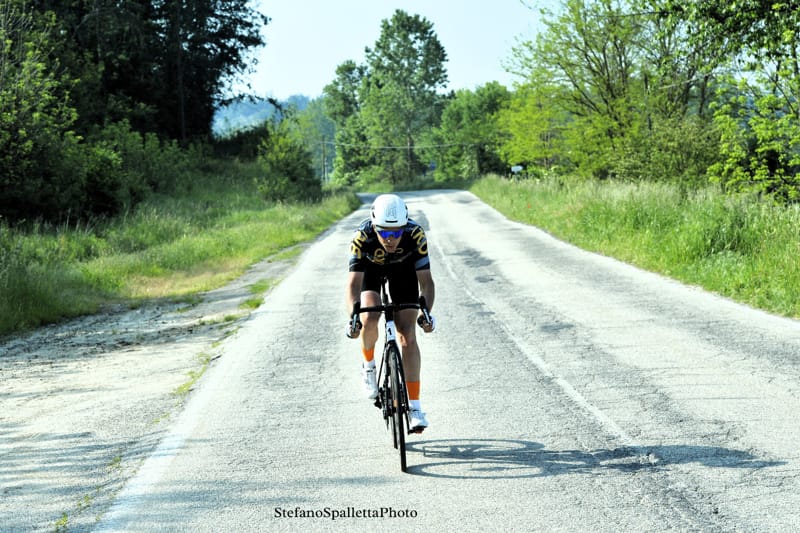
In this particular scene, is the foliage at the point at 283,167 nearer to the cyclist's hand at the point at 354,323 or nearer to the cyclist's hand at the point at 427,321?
the cyclist's hand at the point at 354,323

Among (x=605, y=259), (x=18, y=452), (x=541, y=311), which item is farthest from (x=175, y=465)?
(x=605, y=259)

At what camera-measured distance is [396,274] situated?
20.4ft

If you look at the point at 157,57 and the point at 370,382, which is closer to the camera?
the point at 370,382

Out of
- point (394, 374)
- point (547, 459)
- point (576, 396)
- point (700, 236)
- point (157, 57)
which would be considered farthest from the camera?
point (157, 57)

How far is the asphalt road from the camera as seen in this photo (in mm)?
4707

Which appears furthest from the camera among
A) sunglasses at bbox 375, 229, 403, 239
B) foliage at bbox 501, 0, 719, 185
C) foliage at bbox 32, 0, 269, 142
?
foliage at bbox 32, 0, 269, 142

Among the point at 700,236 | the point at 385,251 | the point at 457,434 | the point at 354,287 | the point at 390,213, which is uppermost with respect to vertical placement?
the point at 390,213

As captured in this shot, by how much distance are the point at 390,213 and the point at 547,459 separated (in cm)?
208

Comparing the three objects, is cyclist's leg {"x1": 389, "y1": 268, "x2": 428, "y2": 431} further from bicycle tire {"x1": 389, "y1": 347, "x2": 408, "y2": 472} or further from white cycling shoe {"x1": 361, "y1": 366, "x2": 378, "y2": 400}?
white cycling shoe {"x1": 361, "y1": 366, "x2": 378, "y2": 400}

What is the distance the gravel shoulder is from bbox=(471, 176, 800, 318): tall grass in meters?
8.06

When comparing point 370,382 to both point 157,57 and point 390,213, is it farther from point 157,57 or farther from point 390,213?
point 157,57

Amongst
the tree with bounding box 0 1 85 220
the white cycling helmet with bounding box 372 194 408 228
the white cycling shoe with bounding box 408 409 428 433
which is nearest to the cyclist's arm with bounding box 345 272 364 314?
the white cycling helmet with bounding box 372 194 408 228

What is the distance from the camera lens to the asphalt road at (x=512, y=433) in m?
4.71

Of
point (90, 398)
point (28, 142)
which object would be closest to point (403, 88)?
point (28, 142)
